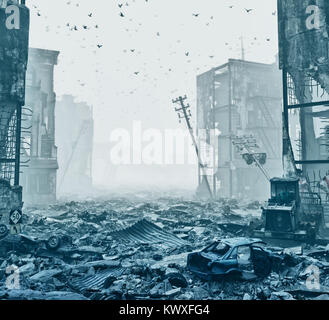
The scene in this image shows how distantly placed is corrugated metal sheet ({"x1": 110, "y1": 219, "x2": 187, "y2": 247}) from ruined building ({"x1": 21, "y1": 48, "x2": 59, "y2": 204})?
52.6 ft

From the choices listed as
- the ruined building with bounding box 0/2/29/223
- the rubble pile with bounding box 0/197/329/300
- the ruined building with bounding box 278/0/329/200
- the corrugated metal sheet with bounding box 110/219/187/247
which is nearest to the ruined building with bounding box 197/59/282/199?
the ruined building with bounding box 278/0/329/200

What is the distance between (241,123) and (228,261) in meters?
27.8

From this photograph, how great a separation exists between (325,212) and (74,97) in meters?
52.4

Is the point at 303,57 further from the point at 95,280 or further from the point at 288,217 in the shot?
the point at 95,280

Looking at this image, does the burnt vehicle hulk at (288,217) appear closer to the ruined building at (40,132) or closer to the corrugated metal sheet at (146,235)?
the corrugated metal sheet at (146,235)

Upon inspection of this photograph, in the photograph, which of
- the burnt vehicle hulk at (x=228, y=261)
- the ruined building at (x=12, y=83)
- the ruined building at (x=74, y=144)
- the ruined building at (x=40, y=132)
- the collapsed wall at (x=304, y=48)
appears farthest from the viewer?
the ruined building at (x=74, y=144)

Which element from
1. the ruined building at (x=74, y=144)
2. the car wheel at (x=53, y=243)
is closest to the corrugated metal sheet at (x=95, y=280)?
the car wheel at (x=53, y=243)

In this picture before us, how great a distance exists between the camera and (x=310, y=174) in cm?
1728

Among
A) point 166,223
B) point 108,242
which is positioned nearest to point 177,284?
point 108,242

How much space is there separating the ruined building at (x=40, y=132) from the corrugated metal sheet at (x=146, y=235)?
16020 mm

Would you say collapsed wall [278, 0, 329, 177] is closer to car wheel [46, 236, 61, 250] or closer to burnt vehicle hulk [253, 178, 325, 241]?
burnt vehicle hulk [253, 178, 325, 241]

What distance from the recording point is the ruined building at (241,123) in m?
33.1

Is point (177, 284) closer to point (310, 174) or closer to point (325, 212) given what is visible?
point (325, 212)
